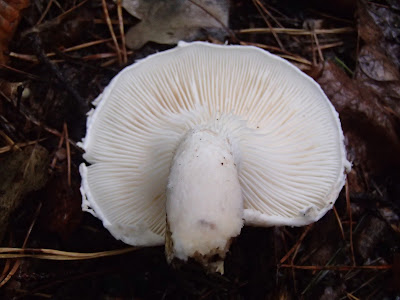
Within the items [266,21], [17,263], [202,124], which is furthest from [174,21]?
[17,263]

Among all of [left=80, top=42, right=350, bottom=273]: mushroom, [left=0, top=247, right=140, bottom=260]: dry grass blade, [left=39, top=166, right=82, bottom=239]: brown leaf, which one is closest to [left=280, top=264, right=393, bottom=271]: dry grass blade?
[left=80, top=42, right=350, bottom=273]: mushroom

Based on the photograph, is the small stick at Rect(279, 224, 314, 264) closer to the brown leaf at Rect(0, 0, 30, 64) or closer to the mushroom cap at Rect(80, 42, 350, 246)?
the mushroom cap at Rect(80, 42, 350, 246)

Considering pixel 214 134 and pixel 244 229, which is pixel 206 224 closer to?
pixel 214 134

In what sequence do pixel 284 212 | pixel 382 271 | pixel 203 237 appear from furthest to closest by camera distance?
pixel 382 271
pixel 284 212
pixel 203 237

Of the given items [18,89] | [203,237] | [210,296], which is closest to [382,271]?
[210,296]

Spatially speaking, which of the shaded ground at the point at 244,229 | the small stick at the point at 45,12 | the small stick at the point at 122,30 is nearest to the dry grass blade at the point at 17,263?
the shaded ground at the point at 244,229

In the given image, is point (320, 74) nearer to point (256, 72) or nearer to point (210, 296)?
Result: point (256, 72)
